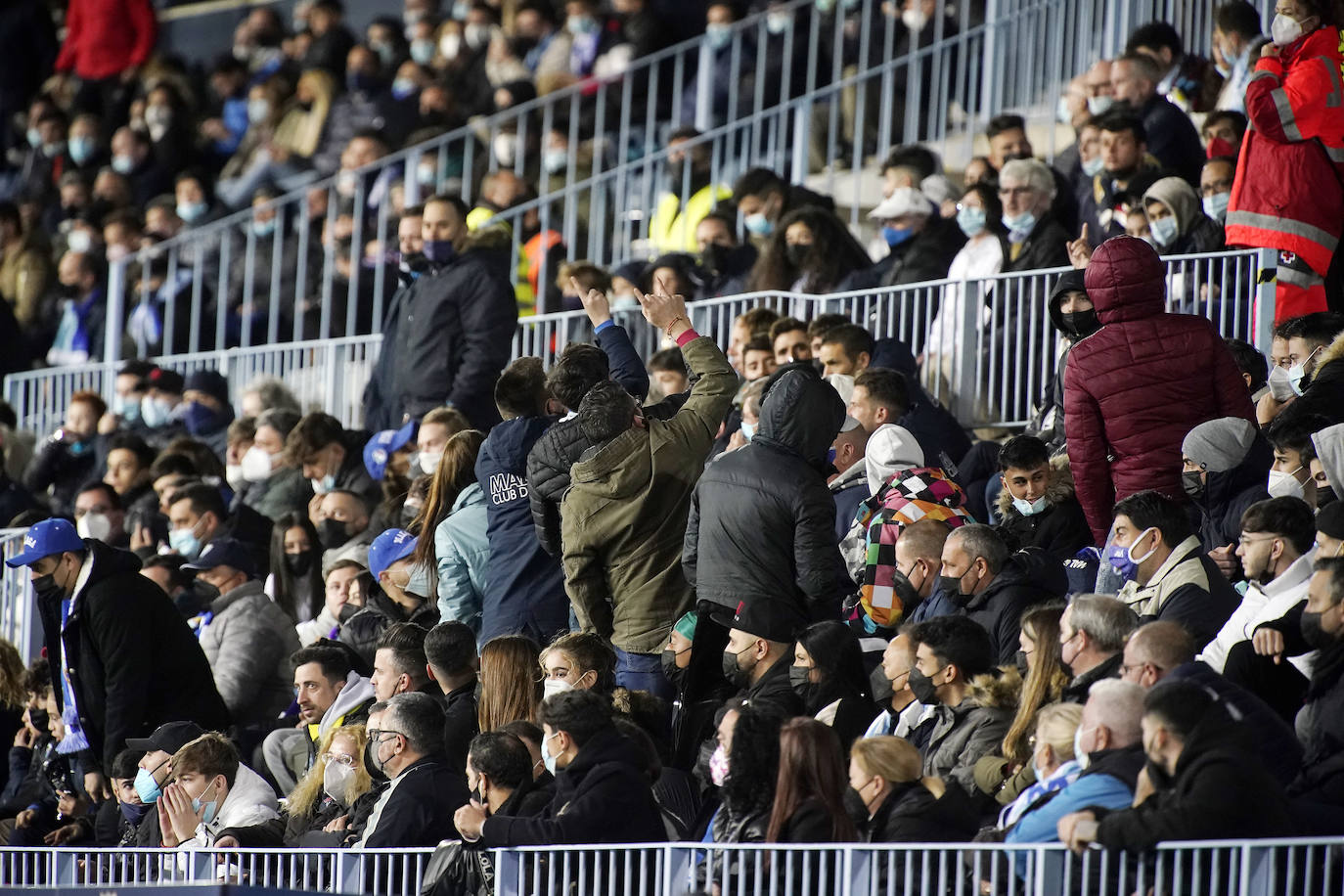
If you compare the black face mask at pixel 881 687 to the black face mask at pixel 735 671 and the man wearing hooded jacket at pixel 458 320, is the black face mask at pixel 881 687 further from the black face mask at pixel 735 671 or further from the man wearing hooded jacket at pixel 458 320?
the man wearing hooded jacket at pixel 458 320

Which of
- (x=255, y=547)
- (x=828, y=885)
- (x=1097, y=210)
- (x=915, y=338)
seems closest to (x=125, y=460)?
(x=255, y=547)

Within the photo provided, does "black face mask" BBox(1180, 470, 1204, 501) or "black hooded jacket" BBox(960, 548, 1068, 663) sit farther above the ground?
"black face mask" BBox(1180, 470, 1204, 501)

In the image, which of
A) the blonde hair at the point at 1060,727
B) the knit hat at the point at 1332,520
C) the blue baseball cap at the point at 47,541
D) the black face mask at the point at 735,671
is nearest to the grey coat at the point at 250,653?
the blue baseball cap at the point at 47,541

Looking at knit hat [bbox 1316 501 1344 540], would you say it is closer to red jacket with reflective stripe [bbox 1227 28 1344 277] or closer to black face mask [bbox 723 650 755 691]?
black face mask [bbox 723 650 755 691]

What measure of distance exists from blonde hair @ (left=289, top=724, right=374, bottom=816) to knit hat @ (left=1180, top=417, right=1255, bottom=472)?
129 inches

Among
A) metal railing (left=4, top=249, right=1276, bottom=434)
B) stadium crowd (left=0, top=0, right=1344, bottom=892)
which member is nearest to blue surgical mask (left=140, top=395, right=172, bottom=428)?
stadium crowd (left=0, top=0, right=1344, bottom=892)

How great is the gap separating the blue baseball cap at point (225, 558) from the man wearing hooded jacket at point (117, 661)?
110 centimetres

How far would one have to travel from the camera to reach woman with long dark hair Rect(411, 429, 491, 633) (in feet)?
32.1

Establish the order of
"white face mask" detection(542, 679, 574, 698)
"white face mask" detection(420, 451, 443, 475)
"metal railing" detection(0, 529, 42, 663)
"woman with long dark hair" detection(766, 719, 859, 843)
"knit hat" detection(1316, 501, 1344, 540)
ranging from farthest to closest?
1. "metal railing" detection(0, 529, 42, 663)
2. "white face mask" detection(420, 451, 443, 475)
3. "white face mask" detection(542, 679, 574, 698)
4. "knit hat" detection(1316, 501, 1344, 540)
5. "woman with long dark hair" detection(766, 719, 859, 843)

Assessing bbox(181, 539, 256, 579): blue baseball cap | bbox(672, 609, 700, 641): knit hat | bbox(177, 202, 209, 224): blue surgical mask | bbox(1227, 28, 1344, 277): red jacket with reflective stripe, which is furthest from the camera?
bbox(177, 202, 209, 224): blue surgical mask

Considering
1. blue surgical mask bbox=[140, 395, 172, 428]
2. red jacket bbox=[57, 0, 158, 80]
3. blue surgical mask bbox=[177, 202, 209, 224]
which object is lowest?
blue surgical mask bbox=[140, 395, 172, 428]

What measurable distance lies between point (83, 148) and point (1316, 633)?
1658 centimetres

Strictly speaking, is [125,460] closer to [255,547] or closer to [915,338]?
[255,547]

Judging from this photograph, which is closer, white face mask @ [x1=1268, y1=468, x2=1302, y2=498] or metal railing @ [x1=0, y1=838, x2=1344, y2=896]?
metal railing @ [x1=0, y1=838, x2=1344, y2=896]
